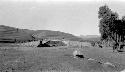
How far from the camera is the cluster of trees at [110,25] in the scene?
103 meters

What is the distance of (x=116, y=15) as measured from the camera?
11069cm

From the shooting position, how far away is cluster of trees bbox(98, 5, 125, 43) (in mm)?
102562

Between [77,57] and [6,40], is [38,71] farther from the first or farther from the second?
[6,40]

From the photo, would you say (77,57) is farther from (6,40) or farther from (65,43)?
(6,40)

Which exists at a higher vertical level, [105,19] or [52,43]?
[105,19]

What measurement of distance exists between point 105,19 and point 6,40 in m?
48.8

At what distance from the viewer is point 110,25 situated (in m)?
104

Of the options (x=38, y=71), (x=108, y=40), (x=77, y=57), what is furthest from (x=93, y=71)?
(x=108, y=40)

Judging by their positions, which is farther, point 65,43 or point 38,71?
point 65,43

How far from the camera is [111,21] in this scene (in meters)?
105

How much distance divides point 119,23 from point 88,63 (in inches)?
3257

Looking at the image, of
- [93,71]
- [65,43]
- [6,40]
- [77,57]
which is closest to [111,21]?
[65,43]

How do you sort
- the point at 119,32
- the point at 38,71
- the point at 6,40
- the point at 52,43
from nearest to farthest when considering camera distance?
1. the point at 38,71
2. the point at 52,43
3. the point at 6,40
4. the point at 119,32

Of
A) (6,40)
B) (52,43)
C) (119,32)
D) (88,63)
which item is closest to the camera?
(88,63)
